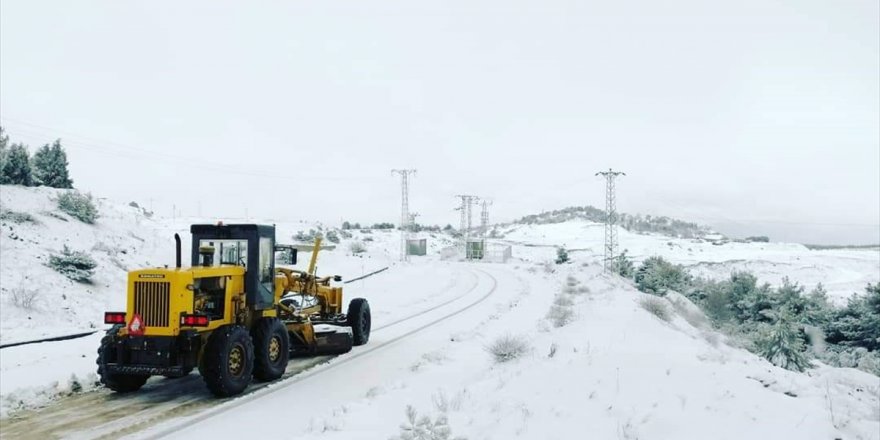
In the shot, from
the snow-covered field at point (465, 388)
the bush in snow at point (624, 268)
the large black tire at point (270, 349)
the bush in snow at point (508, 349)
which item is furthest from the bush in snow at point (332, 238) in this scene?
the bush in snow at point (508, 349)

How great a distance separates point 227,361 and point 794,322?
831 inches

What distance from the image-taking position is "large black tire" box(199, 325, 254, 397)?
30.6 ft

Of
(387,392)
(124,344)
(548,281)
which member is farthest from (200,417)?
(548,281)

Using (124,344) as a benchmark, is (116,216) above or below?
above

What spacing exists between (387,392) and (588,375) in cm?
323

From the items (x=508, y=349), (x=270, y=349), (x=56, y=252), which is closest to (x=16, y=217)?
(x=56, y=252)

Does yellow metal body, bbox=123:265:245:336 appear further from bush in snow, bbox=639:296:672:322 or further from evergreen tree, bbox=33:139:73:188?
evergreen tree, bbox=33:139:73:188

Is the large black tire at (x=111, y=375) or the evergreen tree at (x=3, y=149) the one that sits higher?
the evergreen tree at (x=3, y=149)

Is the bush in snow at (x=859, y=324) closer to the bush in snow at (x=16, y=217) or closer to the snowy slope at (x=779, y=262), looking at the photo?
the snowy slope at (x=779, y=262)

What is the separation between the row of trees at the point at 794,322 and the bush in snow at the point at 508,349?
821cm

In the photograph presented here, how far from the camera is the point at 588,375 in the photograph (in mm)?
8008

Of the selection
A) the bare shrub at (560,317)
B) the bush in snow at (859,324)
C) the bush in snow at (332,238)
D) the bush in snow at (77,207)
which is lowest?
the bush in snow at (859,324)

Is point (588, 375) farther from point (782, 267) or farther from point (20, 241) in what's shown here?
point (782, 267)

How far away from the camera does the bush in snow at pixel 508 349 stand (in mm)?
10953
